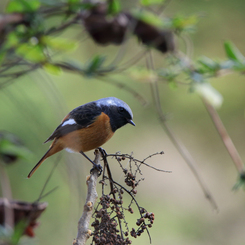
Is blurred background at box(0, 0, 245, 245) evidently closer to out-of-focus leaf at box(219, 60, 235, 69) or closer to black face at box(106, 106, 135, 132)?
black face at box(106, 106, 135, 132)

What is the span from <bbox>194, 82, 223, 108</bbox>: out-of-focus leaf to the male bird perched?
56cm

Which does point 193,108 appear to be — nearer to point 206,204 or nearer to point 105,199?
point 206,204

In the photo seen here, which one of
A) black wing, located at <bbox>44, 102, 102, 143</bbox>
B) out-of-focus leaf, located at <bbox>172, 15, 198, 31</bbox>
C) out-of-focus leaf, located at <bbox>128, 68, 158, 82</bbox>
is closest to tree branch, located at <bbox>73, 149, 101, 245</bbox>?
black wing, located at <bbox>44, 102, 102, 143</bbox>

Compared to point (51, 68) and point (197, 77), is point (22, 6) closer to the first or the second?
point (51, 68)

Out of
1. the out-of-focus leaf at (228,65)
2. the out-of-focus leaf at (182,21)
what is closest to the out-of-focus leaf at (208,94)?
the out-of-focus leaf at (228,65)

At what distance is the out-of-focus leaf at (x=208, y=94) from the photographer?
202cm

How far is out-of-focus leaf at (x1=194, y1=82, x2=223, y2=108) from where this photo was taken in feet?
6.63

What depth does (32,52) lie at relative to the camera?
234 cm

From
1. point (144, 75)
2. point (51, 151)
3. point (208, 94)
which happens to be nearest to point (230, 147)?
point (208, 94)

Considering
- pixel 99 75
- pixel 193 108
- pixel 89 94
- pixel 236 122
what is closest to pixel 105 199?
pixel 99 75

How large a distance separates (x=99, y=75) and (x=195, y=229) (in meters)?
4.02

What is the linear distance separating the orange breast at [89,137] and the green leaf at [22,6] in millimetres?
850

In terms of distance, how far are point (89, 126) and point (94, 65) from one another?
1.64 ft

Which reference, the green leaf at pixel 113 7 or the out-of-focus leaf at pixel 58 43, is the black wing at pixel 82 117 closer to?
the out-of-focus leaf at pixel 58 43
